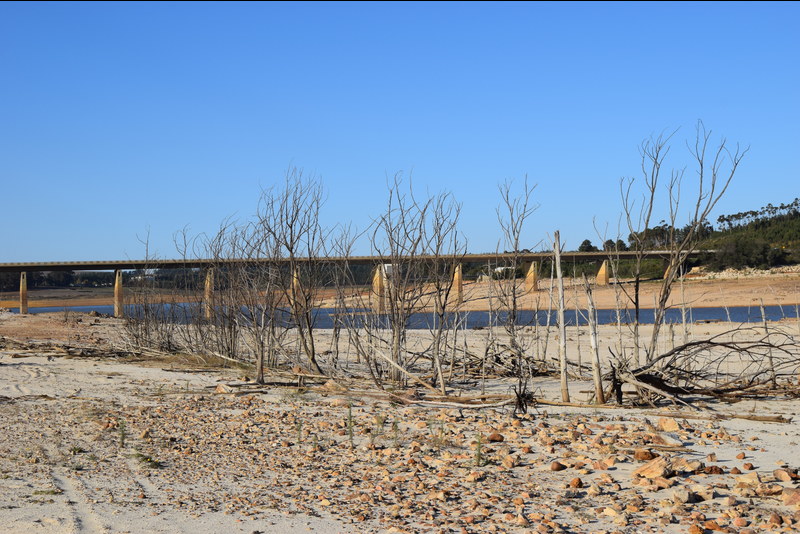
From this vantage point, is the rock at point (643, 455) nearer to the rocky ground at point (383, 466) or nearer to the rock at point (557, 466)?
the rocky ground at point (383, 466)

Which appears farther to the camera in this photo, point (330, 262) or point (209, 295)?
point (209, 295)

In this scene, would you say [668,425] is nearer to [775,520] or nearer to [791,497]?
[791,497]

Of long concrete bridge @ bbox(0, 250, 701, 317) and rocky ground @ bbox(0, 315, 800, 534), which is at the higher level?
long concrete bridge @ bbox(0, 250, 701, 317)

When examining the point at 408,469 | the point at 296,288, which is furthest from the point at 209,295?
the point at 408,469

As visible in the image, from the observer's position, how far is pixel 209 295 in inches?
645

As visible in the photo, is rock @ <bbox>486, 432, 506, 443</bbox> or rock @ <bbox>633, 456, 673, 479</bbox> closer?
rock @ <bbox>633, 456, 673, 479</bbox>

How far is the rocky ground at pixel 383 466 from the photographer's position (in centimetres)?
525

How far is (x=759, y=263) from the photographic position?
57.8 m

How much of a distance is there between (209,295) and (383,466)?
10.4 metres

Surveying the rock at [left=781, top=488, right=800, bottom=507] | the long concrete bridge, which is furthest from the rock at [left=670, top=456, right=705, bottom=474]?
the long concrete bridge

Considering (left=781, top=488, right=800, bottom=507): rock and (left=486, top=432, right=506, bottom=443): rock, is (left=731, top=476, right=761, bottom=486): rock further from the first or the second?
(left=486, top=432, right=506, bottom=443): rock

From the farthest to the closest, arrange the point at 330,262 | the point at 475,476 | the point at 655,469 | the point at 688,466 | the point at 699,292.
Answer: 1. the point at 699,292
2. the point at 330,262
3. the point at 475,476
4. the point at 688,466
5. the point at 655,469

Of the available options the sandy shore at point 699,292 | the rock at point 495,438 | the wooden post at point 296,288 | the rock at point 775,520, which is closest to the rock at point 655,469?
the rock at point 775,520

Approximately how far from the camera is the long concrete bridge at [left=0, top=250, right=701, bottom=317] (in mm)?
12350
